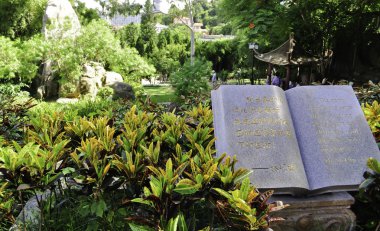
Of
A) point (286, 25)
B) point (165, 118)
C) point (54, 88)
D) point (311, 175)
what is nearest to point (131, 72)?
point (54, 88)

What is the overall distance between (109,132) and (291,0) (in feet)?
43.5

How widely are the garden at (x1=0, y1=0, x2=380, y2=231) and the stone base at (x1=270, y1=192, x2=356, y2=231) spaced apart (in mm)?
183

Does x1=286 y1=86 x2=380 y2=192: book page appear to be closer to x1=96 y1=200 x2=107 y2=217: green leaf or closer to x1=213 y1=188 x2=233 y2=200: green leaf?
x1=213 y1=188 x2=233 y2=200: green leaf

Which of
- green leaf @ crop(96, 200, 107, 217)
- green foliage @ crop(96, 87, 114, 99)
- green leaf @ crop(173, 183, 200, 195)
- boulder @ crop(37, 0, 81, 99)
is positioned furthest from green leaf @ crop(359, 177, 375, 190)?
boulder @ crop(37, 0, 81, 99)

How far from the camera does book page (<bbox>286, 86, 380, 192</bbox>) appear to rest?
8.79 ft

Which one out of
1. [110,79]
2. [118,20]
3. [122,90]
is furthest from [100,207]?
[118,20]

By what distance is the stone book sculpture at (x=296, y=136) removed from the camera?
264 cm

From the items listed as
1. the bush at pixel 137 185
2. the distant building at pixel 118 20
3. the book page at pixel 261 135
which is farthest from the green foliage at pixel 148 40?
the bush at pixel 137 185

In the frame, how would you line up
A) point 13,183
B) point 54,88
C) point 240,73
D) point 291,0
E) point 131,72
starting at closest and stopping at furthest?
point 13,183 < point 291,0 < point 54,88 < point 131,72 < point 240,73

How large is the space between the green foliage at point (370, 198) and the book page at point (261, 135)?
41cm

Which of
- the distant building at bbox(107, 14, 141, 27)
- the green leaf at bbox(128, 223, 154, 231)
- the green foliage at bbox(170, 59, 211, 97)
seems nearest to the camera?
the green leaf at bbox(128, 223, 154, 231)

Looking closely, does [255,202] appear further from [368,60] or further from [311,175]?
[368,60]

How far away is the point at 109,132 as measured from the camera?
286 cm

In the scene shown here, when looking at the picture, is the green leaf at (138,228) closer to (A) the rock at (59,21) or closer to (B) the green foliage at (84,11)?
(A) the rock at (59,21)
